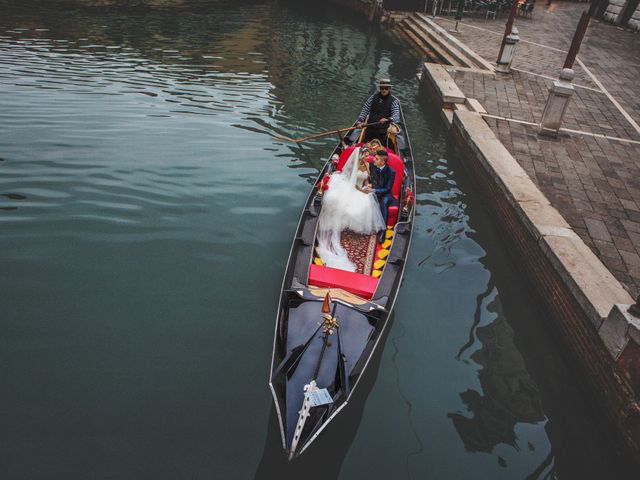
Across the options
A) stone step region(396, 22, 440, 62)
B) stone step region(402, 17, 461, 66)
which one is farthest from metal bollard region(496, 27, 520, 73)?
stone step region(396, 22, 440, 62)

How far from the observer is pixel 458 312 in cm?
557

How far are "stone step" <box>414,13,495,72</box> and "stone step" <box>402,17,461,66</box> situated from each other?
0.35m

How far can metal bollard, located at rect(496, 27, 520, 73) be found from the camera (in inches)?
475

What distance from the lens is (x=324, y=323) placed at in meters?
4.05

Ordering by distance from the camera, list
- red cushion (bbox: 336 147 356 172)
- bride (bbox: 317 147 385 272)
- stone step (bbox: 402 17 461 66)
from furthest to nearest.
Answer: stone step (bbox: 402 17 461 66) → red cushion (bbox: 336 147 356 172) → bride (bbox: 317 147 385 272)

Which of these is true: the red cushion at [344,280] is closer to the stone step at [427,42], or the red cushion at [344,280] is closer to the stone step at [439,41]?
the stone step at [439,41]

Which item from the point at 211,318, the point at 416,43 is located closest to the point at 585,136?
the point at 211,318

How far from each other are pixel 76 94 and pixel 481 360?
Result: 1083 centimetres

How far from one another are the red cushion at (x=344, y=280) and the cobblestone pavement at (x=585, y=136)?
286 cm

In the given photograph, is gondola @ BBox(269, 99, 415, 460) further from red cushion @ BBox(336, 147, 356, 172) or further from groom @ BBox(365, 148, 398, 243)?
red cushion @ BBox(336, 147, 356, 172)

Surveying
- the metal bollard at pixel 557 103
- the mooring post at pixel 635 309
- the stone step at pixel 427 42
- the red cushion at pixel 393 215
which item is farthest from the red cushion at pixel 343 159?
the stone step at pixel 427 42

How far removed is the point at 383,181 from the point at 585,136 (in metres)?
5.46

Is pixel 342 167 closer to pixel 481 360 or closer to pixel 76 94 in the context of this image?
pixel 481 360

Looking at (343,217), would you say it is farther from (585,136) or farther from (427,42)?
(427,42)
